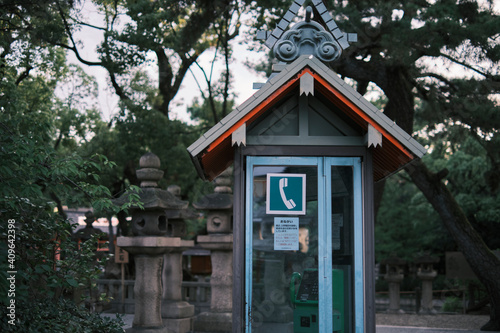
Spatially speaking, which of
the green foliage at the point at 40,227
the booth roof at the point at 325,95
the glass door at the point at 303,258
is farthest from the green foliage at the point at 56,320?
the booth roof at the point at 325,95

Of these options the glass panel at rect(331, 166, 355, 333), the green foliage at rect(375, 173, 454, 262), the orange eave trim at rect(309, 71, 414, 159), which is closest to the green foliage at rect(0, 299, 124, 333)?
the glass panel at rect(331, 166, 355, 333)

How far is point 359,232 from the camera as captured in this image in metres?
6.22

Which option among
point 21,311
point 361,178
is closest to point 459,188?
point 361,178

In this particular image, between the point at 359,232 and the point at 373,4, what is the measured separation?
7.85m

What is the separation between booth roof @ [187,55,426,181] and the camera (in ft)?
19.8

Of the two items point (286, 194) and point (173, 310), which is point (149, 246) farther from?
point (286, 194)

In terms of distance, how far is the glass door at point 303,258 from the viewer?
6.15m

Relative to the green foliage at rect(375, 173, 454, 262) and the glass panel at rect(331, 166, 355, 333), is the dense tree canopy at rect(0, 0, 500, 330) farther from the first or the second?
the glass panel at rect(331, 166, 355, 333)

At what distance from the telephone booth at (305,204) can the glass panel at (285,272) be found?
0.5 inches

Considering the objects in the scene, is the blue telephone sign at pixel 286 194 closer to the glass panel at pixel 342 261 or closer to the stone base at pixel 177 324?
the glass panel at pixel 342 261

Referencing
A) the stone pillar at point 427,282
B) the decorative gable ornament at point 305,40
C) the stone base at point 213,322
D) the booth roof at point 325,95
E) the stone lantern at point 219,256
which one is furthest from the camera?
the stone pillar at point 427,282

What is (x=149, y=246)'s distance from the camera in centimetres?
1016

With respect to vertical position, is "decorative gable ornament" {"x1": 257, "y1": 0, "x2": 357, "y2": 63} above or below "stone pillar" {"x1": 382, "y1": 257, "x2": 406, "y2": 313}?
above

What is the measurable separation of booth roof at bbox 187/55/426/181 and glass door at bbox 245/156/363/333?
0.66 m
